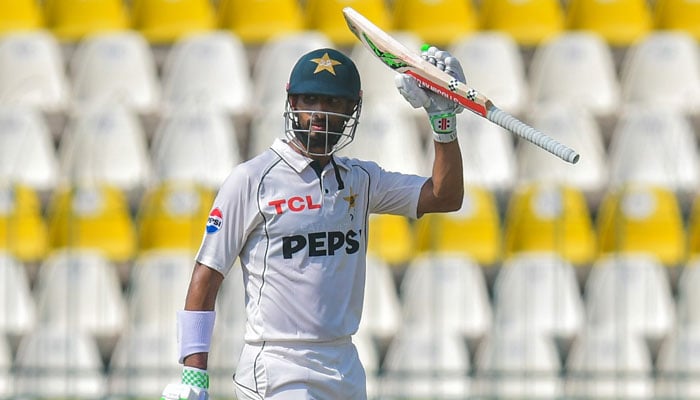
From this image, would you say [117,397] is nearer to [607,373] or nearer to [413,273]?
[413,273]

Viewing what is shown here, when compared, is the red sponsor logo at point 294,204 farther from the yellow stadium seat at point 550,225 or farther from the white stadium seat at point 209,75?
the white stadium seat at point 209,75

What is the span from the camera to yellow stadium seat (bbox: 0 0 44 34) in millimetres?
10734

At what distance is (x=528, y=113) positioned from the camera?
986 cm

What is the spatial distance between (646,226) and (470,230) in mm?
1083

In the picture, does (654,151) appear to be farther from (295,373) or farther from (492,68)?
(295,373)

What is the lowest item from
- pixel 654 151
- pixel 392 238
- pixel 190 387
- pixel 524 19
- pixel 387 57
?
pixel 190 387

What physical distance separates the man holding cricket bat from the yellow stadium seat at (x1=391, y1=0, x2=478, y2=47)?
5.82 m

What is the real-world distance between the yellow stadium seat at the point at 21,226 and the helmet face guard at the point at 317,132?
4.44m

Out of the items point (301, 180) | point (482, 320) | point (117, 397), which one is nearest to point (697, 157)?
point (482, 320)

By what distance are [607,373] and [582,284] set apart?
0.88 m

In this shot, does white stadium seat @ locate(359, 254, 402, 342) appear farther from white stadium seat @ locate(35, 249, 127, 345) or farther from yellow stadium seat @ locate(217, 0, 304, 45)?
yellow stadium seat @ locate(217, 0, 304, 45)

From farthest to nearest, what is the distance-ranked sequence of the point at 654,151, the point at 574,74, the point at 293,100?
the point at 574,74, the point at 654,151, the point at 293,100

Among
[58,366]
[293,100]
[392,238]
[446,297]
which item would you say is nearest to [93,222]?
[58,366]

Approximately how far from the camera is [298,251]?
15.8 ft
